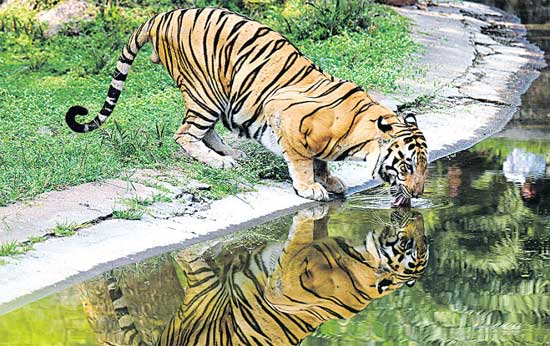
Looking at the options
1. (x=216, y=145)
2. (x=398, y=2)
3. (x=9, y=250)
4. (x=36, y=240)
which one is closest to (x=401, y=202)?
(x=216, y=145)

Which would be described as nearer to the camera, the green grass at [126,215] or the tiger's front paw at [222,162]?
the green grass at [126,215]

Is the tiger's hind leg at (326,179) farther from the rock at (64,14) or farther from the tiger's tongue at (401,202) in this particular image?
the rock at (64,14)

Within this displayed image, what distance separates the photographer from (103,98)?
10.4 metres

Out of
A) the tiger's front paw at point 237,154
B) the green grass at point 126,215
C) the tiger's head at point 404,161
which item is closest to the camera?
the green grass at point 126,215

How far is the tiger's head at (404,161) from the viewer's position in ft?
21.9

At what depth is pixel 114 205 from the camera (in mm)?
6469

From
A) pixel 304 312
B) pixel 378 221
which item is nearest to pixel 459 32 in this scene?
pixel 378 221

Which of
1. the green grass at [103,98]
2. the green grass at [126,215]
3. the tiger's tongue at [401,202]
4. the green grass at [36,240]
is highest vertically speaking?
the green grass at [103,98]

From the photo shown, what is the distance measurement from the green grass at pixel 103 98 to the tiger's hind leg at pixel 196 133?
0.11 metres

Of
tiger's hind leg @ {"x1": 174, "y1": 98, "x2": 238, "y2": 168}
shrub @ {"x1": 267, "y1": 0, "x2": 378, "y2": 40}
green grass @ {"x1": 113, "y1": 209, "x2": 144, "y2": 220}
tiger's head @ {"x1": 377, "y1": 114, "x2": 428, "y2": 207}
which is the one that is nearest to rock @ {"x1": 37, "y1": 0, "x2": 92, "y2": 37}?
shrub @ {"x1": 267, "y1": 0, "x2": 378, "y2": 40}

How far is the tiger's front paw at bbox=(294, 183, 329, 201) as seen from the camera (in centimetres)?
706

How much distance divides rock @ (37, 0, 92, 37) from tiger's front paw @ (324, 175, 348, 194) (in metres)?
7.31

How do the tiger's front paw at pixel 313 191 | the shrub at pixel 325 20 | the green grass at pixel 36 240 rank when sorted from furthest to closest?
the shrub at pixel 325 20
the tiger's front paw at pixel 313 191
the green grass at pixel 36 240

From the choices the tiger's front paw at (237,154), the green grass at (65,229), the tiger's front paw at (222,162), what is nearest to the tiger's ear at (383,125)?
the tiger's front paw at (222,162)
